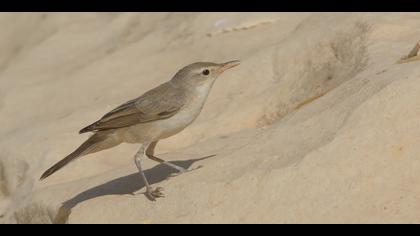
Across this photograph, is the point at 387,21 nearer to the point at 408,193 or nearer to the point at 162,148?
the point at 162,148

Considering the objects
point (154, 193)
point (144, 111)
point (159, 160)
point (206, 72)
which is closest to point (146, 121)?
point (144, 111)

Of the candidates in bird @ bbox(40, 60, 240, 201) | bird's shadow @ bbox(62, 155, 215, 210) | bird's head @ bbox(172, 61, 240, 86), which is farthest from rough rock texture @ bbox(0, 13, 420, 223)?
bird's head @ bbox(172, 61, 240, 86)

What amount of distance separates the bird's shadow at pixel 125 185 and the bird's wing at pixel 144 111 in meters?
0.55

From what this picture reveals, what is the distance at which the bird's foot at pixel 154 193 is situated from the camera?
631 cm

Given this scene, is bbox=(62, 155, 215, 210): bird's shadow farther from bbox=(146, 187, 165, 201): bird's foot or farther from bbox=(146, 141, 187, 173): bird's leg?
bbox=(146, 187, 165, 201): bird's foot

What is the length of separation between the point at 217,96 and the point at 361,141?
12.0ft

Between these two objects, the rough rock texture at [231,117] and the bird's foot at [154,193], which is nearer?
the rough rock texture at [231,117]

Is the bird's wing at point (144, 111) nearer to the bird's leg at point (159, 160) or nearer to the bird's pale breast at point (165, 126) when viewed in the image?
the bird's pale breast at point (165, 126)

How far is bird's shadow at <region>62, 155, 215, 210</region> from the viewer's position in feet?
22.9

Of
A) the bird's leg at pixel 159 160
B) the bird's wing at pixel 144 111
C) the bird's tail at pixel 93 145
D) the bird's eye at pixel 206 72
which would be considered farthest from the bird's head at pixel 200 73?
the bird's tail at pixel 93 145

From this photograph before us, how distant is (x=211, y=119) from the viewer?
8.78 metres

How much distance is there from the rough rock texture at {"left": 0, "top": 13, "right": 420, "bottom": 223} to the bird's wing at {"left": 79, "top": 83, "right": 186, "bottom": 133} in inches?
22.1

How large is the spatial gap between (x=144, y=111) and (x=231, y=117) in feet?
5.64
